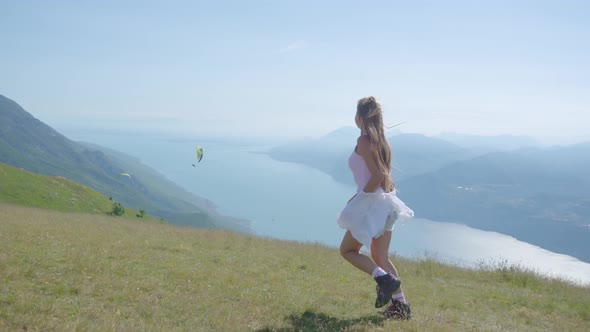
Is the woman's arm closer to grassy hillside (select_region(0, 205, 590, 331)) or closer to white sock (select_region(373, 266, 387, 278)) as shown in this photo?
white sock (select_region(373, 266, 387, 278))

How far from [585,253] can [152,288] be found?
406 feet

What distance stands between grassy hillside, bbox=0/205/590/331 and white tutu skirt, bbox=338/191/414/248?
1.19 metres

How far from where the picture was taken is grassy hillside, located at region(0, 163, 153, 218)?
117 feet

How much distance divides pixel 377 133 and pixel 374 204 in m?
0.97

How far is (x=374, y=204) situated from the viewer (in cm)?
585

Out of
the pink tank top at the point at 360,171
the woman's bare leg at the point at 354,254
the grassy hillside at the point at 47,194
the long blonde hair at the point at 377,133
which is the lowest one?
the grassy hillside at the point at 47,194

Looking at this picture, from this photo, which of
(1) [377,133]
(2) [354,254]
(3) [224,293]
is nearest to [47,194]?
(3) [224,293]

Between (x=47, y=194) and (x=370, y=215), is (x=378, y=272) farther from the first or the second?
(x=47, y=194)

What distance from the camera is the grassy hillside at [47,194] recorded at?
35.7m

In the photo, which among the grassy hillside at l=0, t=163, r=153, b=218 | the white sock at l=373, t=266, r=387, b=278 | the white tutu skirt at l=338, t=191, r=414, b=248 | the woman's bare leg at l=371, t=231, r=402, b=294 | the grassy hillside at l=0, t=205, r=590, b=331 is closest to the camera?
the grassy hillside at l=0, t=205, r=590, b=331

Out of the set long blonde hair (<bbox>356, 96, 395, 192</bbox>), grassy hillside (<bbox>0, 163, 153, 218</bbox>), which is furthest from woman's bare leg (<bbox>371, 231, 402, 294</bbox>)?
grassy hillside (<bbox>0, 163, 153, 218</bbox>)

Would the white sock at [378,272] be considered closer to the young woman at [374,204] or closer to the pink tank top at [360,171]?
the young woman at [374,204]

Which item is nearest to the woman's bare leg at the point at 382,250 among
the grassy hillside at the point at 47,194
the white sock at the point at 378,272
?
the white sock at the point at 378,272

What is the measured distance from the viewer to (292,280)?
332 inches
